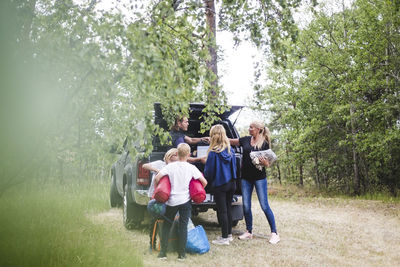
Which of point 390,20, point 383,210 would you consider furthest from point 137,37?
point 390,20

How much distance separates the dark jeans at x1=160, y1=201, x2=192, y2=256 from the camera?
480 cm

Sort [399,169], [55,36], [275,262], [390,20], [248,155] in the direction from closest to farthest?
[55,36], [275,262], [248,155], [390,20], [399,169]

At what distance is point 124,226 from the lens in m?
6.79

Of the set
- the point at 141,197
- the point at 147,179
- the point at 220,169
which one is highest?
the point at 220,169

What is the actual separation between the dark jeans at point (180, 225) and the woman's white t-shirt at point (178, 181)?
0.10 meters

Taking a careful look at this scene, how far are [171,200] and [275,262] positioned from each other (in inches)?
63.5

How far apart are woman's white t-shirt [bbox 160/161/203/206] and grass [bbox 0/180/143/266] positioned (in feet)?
2.80

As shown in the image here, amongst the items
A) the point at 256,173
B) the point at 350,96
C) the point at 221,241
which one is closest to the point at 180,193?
the point at 221,241

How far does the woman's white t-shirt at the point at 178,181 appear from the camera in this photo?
476 centimetres

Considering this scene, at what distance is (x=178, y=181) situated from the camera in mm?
4793

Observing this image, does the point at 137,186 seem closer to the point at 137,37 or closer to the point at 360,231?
the point at 137,37

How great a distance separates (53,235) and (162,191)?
170cm

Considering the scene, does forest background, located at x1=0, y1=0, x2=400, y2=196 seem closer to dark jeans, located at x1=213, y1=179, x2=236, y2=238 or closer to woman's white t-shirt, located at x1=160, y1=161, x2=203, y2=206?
woman's white t-shirt, located at x1=160, y1=161, x2=203, y2=206

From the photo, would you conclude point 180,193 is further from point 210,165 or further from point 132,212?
point 132,212
